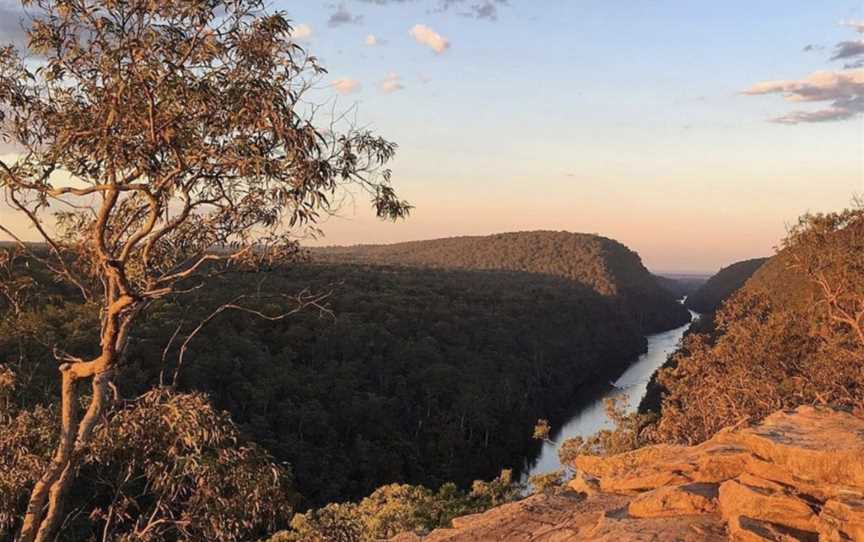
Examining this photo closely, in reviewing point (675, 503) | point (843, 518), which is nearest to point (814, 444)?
point (843, 518)

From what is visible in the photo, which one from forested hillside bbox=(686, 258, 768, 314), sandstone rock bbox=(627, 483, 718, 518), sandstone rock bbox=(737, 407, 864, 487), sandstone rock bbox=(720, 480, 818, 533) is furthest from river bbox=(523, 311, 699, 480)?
forested hillside bbox=(686, 258, 768, 314)

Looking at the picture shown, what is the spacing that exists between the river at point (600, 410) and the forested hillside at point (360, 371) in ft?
6.92

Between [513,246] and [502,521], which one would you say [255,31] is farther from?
[513,246]

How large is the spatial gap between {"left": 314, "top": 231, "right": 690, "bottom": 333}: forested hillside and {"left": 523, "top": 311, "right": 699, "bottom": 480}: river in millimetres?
21616

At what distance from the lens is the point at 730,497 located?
26.0ft

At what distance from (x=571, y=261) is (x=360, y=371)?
11340cm

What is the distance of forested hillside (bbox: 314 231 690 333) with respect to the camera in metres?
125

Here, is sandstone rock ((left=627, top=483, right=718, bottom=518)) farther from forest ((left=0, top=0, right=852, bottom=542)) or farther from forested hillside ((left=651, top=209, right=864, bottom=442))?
forested hillside ((left=651, top=209, right=864, bottom=442))

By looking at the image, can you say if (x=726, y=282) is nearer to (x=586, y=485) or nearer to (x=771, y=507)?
(x=586, y=485)

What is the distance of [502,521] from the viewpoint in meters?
10.5

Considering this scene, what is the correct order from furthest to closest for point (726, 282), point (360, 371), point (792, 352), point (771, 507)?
point (726, 282) → point (360, 371) → point (792, 352) → point (771, 507)

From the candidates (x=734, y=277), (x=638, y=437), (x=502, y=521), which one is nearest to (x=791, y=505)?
(x=502, y=521)

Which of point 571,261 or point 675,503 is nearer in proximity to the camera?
point 675,503

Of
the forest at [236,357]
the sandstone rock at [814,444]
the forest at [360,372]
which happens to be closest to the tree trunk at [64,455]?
the forest at [236,357]
